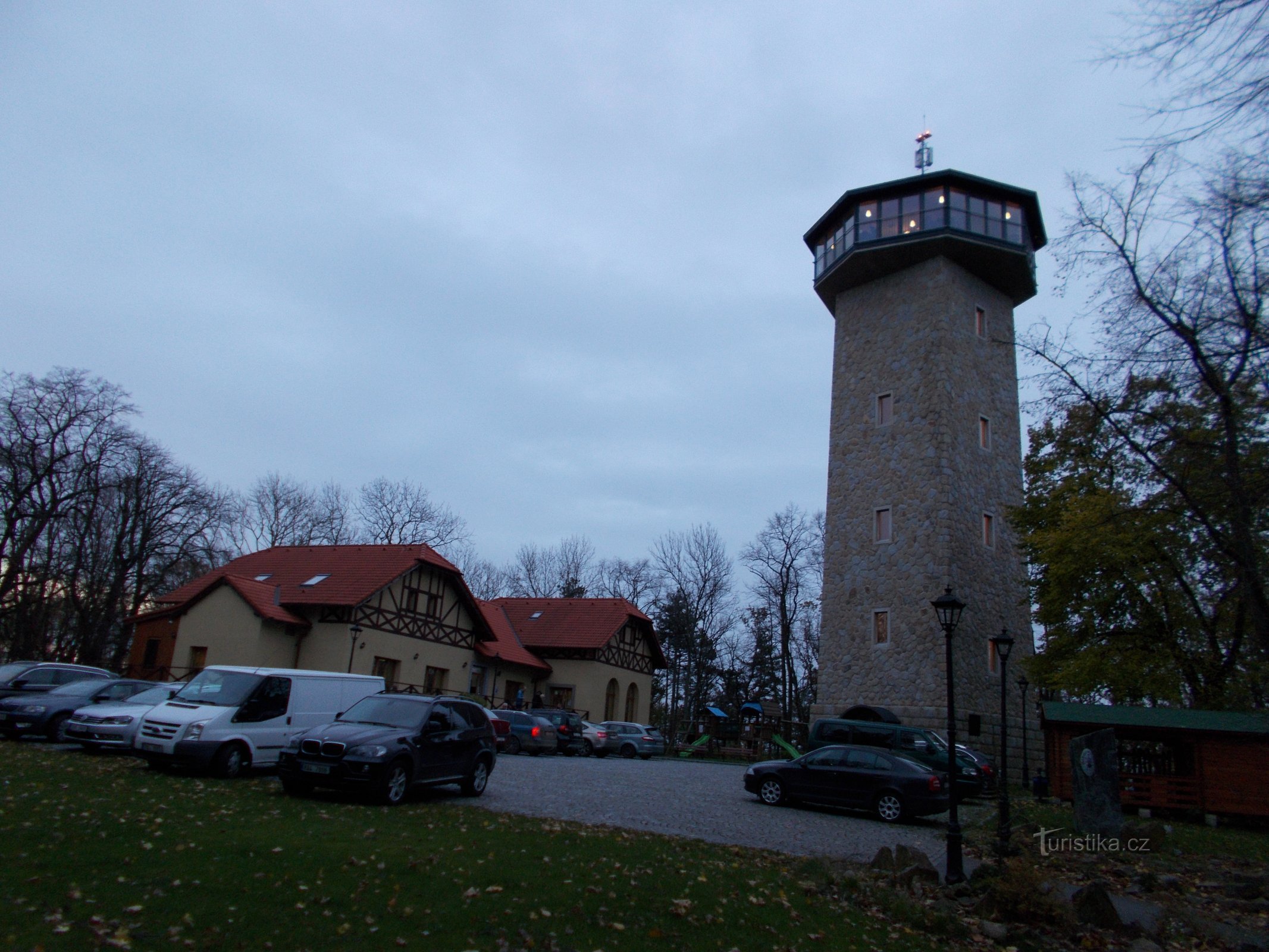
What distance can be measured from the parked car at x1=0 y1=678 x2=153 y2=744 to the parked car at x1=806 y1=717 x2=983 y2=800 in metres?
16.1

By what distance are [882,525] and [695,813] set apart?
18.0 m

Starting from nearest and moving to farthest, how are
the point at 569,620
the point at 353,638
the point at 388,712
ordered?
the point at 388,712, the point at 353,638, the point at 569,620

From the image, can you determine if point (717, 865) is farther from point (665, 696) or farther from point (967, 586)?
point (665, 696)

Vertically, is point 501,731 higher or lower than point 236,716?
Answer: lower

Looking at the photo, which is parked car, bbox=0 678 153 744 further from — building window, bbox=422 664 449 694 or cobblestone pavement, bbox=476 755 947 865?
building window, bbox=422 664 449 694

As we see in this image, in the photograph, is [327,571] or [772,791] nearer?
[772,791]

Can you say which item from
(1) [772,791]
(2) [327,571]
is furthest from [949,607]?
(2) [327,571]

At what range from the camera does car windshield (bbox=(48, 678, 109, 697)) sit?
18.6 m

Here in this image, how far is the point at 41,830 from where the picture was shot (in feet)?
27.1

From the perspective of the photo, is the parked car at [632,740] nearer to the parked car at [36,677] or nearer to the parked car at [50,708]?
the parked car at [36,677]

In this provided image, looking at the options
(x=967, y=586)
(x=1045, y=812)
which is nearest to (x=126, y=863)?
(x=1045, y=812)

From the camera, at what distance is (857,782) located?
658 inches

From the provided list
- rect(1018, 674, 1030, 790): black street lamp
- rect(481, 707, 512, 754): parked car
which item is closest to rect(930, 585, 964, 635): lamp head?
rect(481, 707, 512, 754): parked car

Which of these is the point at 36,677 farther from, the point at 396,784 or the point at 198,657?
the point at 396,784
